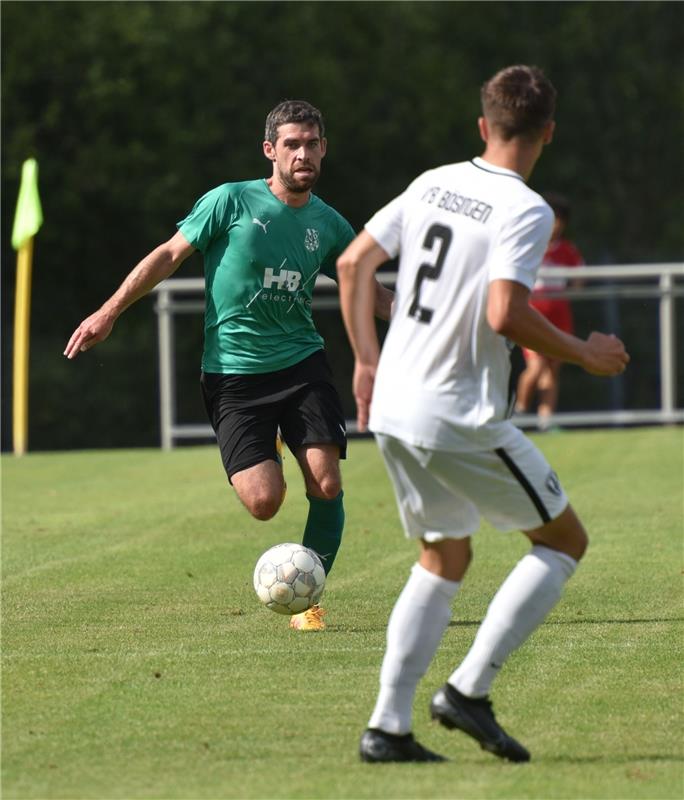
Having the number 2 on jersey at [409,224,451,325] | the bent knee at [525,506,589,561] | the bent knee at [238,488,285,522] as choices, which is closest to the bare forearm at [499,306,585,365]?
the number 2 on jersey at [409,224,451,325]

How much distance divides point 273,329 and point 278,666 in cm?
185

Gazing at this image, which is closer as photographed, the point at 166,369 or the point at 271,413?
the point at 271,413

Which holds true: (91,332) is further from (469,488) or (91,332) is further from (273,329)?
(469,488)

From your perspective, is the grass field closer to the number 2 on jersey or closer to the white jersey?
the white jersey

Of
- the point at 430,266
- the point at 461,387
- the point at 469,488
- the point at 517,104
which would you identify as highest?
the point at 517,104

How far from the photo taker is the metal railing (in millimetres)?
19406

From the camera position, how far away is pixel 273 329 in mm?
8125

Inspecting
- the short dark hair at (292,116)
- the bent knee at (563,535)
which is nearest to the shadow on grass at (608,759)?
the bent knee at (563,535)

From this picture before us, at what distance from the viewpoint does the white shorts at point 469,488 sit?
17.3 feet

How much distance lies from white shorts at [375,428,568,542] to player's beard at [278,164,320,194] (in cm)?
287

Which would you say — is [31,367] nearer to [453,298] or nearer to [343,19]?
[343,19]

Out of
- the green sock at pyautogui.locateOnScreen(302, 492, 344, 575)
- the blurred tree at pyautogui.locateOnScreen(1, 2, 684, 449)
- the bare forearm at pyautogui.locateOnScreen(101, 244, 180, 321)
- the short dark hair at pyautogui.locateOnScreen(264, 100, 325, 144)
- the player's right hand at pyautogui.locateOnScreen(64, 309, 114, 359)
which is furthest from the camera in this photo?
the blurred tree at pyautogui.locateOnScreen(1, 2, 684, 449)

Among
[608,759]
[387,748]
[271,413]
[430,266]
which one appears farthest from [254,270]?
[608,759]

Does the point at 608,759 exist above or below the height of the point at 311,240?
below
